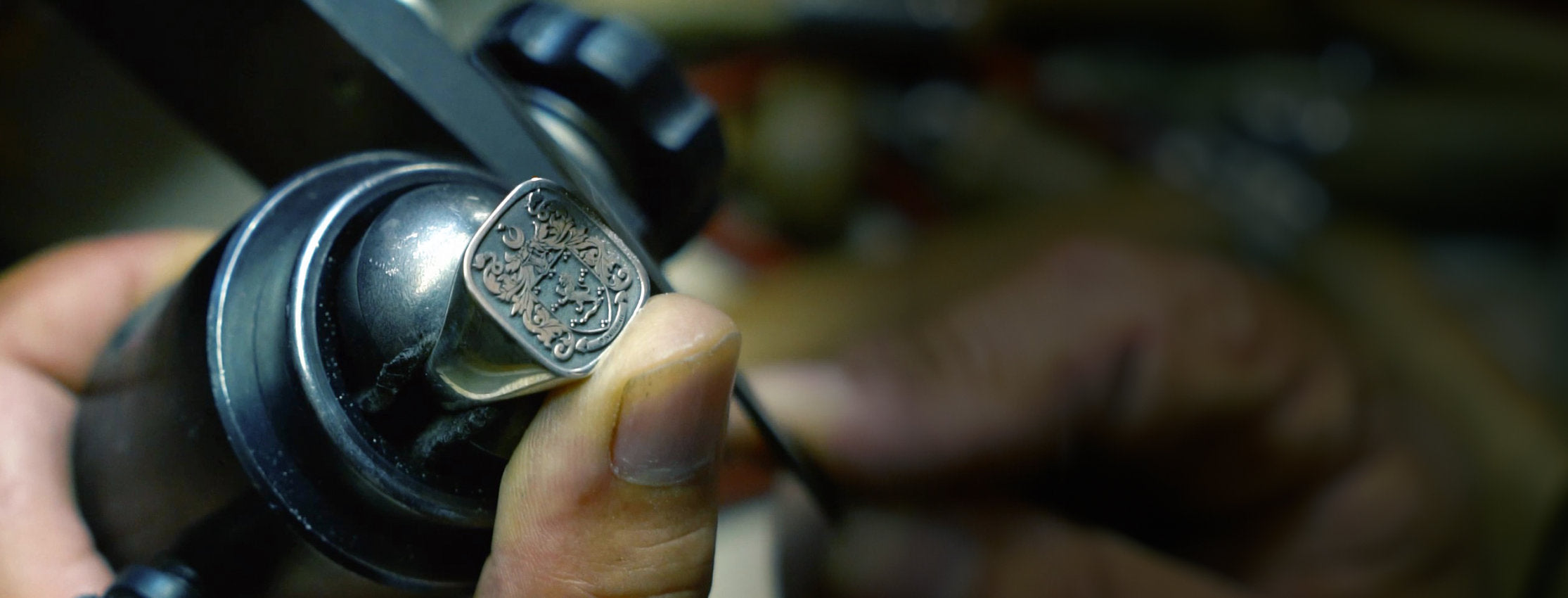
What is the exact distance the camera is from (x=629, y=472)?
12.0 inches

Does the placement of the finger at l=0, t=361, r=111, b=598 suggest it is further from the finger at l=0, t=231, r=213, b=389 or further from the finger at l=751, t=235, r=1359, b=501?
the finger at l=751, t=235, r=1359, b=501

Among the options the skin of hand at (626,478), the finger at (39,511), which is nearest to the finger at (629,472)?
the skin of hand at (626,478)

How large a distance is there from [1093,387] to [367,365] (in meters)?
0.51

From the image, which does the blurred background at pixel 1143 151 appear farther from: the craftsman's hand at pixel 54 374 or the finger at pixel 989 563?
the craftsman's hand at pixel 54 374

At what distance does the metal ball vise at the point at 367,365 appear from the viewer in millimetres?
276

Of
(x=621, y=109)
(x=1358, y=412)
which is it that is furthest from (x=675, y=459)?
(x=1358, y=412)

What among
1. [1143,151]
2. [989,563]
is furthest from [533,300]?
[1143,151]

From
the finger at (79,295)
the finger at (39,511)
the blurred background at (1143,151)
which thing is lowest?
the blurred background at (1143,151)

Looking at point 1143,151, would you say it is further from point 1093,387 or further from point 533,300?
point 533,300

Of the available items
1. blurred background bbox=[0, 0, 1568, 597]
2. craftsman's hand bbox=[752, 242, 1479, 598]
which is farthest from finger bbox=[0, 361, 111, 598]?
blurred background bbox=[0, 0, 1568, 597]

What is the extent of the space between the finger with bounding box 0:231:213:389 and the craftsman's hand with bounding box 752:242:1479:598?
1.01 ft

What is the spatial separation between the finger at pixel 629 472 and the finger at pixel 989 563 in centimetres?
28

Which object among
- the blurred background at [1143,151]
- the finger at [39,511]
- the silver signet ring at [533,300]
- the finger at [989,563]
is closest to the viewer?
the silver signet ring at [533,300]

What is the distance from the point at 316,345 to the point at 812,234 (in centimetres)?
71
